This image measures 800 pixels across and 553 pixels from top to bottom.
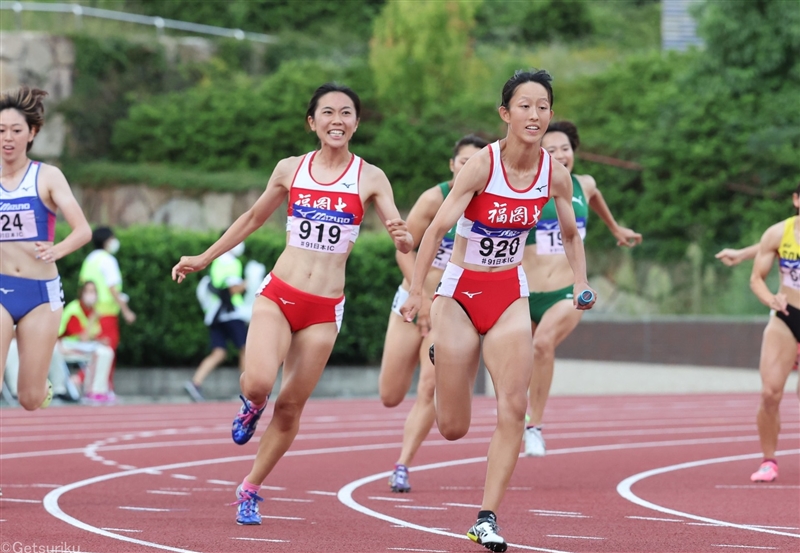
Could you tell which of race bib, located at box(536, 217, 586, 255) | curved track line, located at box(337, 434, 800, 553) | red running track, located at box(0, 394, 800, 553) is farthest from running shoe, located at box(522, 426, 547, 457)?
race bib, located at box(536, 217, 586, 255)

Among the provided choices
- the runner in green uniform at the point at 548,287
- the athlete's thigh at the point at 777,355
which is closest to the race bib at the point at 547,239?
the runner in green uniform at the point at 548,287

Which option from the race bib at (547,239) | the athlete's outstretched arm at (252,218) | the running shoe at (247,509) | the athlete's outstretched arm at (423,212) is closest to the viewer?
the running shoe at (247,509)

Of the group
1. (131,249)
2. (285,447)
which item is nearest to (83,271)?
(131,249)

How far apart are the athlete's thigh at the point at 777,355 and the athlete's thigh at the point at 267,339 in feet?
12.5

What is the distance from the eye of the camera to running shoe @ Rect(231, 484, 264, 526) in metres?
7.64

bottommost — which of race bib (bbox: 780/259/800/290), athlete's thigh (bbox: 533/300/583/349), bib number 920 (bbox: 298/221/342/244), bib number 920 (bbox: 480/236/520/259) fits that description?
athlete's thigh (bbox: 533/300/583/349)

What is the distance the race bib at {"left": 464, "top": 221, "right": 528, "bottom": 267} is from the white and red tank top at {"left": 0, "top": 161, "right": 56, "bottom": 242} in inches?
108

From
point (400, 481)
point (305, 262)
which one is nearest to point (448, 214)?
point (305, 262)

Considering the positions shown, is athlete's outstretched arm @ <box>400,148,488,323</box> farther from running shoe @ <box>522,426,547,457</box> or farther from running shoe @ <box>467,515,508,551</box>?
running shoe @ <box>522,426,547,457</box>

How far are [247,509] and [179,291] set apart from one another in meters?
12.8

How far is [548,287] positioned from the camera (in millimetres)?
10961

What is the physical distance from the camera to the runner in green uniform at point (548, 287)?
10.8 m

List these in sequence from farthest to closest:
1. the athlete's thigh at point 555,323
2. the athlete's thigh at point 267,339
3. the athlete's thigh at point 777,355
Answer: the athlete's thigh at point 555,323, the athlete's thigh at point 777,355, the athlete's thigh at point 267,339

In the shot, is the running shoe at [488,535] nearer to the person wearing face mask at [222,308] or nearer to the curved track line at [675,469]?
the curved track line at [675,469]
